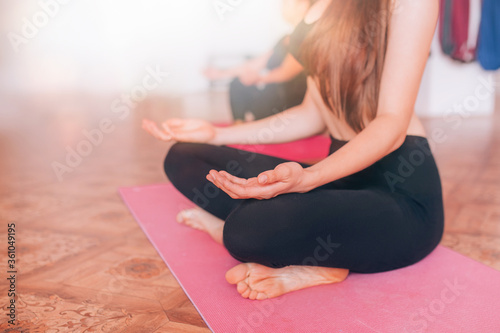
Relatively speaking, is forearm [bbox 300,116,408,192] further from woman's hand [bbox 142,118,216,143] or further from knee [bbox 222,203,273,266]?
woman's hand [bbox 142,118,216,143]

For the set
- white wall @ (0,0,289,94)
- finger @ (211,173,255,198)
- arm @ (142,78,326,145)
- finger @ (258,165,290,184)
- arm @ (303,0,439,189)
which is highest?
arm @ (303,0,439,189)

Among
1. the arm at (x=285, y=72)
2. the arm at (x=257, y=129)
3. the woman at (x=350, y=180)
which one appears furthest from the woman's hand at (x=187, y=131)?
the arm at (x=285, y=72)

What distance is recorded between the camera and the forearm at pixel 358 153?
2.68 ft

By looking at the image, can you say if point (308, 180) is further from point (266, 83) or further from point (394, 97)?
point (266, 83)

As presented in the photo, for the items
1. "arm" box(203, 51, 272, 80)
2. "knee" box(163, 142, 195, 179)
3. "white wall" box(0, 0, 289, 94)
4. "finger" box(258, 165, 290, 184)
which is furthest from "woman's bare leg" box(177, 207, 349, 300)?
"white wall" box(0, 0, 289, 94)

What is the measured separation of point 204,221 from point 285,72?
1.20 m

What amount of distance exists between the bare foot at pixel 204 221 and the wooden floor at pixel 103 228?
4.8 inches

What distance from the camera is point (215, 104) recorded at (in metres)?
5.20

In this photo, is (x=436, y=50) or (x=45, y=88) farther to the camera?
(x=45, y=88)

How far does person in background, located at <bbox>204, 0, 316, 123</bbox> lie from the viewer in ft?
7.16

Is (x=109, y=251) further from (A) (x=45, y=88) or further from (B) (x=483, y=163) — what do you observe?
(A) (x=45, y=88)

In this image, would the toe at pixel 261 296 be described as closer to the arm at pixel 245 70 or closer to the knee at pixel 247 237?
the knee at pixel 247 237

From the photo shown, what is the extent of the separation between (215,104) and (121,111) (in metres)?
1.04

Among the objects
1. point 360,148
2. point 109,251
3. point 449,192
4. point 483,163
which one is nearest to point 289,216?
point 360,148
